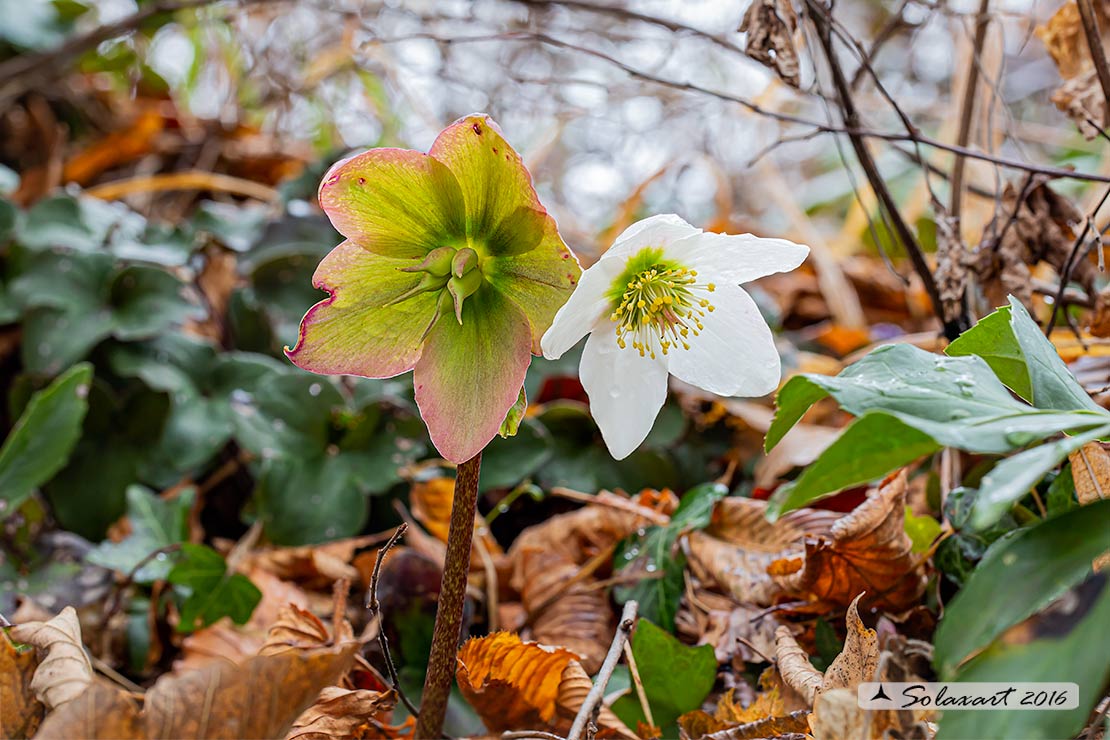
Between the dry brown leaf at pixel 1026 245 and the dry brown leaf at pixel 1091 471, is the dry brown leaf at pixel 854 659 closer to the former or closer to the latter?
the dry brown leaf at pixel 1091 471

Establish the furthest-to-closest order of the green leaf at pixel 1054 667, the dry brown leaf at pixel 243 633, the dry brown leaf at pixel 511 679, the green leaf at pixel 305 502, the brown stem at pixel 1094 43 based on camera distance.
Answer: the green leaf at pixel 305 502 → the dry brown leaf at pixel 243 633 → the brown stem at pixel 1094 43 → the dry brown leaf at pixel 511 679 → the green leaf at pixel 1054 667

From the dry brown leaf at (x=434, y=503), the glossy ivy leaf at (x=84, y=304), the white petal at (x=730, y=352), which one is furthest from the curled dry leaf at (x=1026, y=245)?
the glossy ivy leaf at (x=84, y=304)

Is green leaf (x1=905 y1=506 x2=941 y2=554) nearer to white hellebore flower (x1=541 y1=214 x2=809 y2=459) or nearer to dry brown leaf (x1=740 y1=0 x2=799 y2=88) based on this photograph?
white hellebore flower (x1=541 y1=214 x2=809 y2=459)

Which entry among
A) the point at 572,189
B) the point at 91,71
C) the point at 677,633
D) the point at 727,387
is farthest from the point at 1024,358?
the point at 91,71

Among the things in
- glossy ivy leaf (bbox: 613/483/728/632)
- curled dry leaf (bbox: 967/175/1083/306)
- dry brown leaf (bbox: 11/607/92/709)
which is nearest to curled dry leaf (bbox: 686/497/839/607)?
glossy ivy leaf (bbox: 613/483/728/632)

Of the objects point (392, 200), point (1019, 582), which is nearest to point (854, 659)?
point (1019, 582)

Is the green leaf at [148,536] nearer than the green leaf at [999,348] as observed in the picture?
No

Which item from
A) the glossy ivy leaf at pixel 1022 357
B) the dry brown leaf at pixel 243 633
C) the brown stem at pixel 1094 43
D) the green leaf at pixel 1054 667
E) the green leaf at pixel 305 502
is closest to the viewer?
the green leaf at pixel 1054 667
